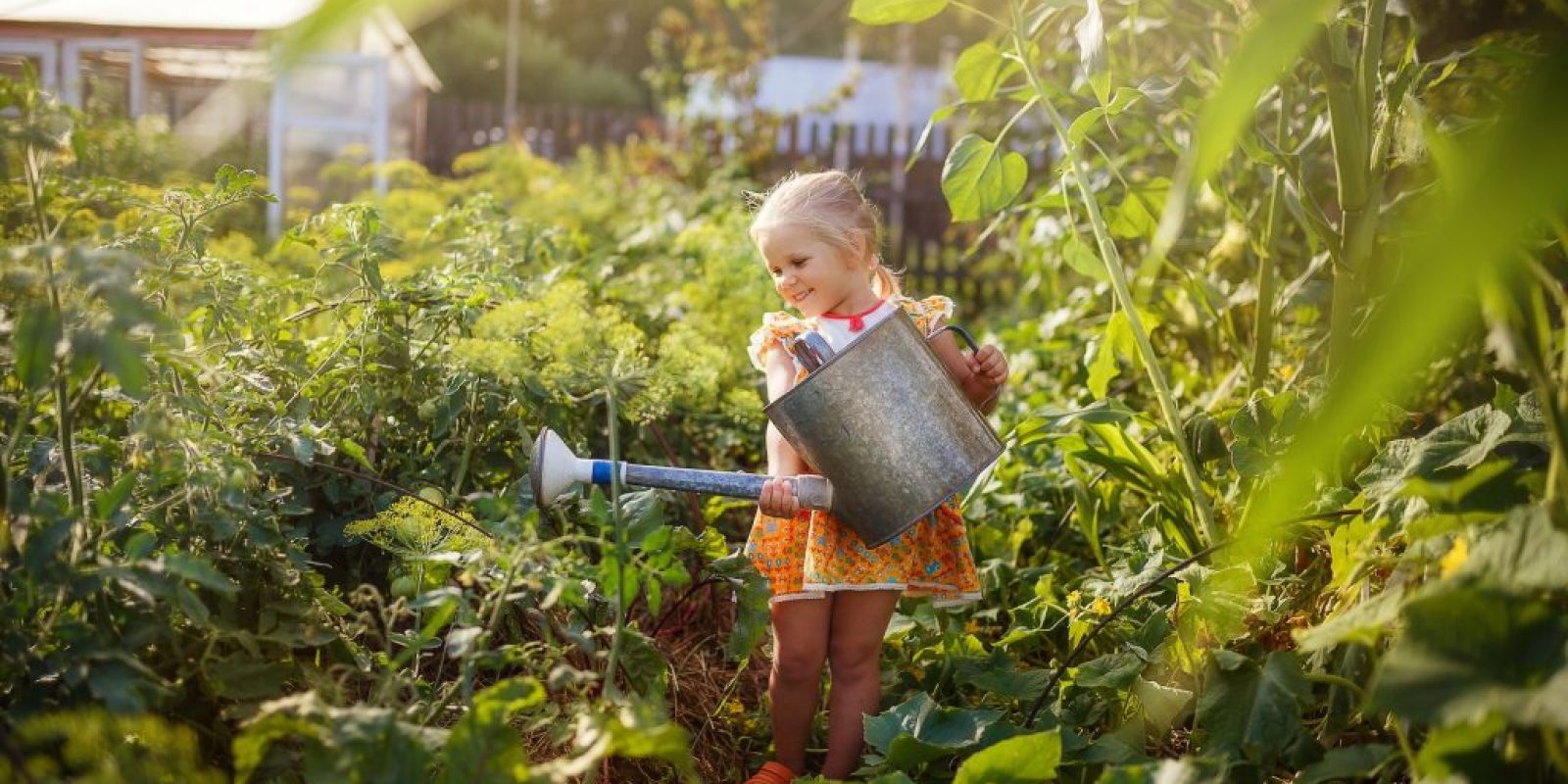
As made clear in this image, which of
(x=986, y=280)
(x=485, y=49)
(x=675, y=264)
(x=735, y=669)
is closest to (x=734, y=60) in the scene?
(x=986, y=280)

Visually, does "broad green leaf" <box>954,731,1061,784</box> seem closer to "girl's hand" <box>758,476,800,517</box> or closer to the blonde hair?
"girl's hand" <box>758,476,800,517</box>

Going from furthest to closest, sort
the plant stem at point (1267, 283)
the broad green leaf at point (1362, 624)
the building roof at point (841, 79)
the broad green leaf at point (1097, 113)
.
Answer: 1. the building roof at point (841, 79)
2. the plant stem at point (1267, 283)
3. the broad green leaf at point (1097, 113)
4. the broad green leaf at point (1362, 624)

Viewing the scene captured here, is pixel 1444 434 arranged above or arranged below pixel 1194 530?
above

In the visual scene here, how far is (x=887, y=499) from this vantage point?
1.70 meters

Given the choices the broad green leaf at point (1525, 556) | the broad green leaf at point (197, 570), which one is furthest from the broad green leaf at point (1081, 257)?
the broad green leaf at point (197, 570)

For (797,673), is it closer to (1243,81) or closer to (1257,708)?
(1257,708)

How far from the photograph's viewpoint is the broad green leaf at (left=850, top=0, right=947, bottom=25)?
1.90 m

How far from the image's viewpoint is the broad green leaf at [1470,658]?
0.95m

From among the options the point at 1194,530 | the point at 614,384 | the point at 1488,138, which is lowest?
the point at 1194,530

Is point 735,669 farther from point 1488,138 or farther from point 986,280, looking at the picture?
point 986,280

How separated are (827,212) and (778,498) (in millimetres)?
528

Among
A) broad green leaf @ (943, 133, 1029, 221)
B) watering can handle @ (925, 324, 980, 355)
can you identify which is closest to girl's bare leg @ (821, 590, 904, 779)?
watering can handle @ (925, 324, 980, 355)

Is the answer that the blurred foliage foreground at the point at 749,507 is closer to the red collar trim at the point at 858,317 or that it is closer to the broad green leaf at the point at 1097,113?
the broad green leaf at the point at 1097,113

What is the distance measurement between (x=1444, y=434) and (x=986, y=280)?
651 cm
